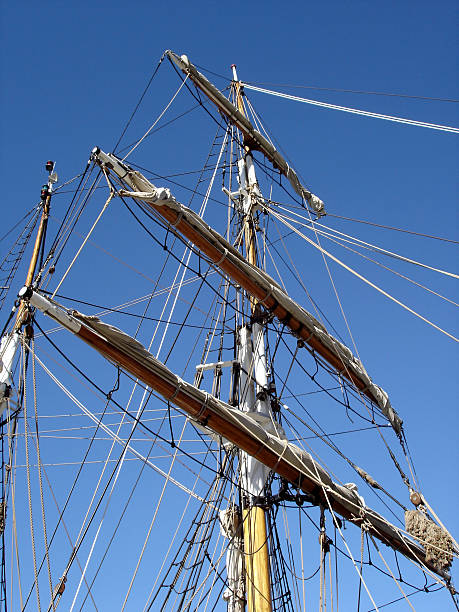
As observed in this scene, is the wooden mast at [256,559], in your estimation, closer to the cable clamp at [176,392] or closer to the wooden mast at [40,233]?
the cable clamp at [176,392]

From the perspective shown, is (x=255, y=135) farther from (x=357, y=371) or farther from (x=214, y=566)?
(x=214, y=566)

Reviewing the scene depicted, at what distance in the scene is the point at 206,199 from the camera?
13.3 m

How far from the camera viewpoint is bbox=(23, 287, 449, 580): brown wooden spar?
8.13 metres

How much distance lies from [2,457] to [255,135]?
34.9ft

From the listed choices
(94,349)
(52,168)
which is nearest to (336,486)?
(94,349)

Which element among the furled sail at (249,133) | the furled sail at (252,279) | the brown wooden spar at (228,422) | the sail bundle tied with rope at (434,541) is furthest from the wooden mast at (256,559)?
the furled sail at (249,133)

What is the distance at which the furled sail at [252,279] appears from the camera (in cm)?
1018

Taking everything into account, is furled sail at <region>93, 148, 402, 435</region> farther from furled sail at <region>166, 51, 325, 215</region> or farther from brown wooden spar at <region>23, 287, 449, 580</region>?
furled sail at <region>166, 51, 325, 215</region>

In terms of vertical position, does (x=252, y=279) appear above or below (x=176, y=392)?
above

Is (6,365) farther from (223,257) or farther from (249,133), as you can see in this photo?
(249,133)

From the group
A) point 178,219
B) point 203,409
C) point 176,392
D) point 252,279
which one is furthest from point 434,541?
point 178,219

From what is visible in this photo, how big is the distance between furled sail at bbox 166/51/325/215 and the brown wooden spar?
8.18m

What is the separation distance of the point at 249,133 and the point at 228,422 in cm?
A: 926

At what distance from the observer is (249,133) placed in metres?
16.3
